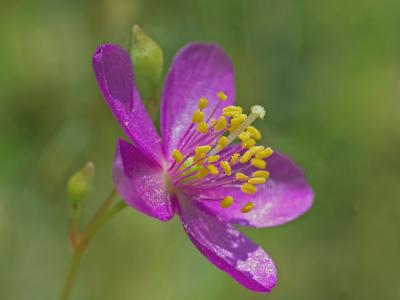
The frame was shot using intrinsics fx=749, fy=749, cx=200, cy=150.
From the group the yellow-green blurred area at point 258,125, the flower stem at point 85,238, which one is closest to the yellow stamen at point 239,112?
the flower stem at point 85,238

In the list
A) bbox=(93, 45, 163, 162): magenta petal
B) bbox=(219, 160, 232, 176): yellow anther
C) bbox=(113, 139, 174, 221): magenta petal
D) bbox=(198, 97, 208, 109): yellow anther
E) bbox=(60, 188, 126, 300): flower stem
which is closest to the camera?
bbox=(113, 139, 174, 221): magenta petal

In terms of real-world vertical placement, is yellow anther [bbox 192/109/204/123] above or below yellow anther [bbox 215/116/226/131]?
above

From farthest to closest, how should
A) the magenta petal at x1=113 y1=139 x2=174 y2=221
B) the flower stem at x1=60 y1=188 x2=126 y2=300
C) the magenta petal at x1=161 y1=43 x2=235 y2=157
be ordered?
the magenta petal at x1=161 y1=43 x2=235 y2=157
the flower stem at x1=60 y1=188 x2=126 y2=300
the magenta petal at x1=113 y1=139 x2=174 y2=221

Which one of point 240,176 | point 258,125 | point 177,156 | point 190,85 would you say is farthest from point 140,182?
point 258,125

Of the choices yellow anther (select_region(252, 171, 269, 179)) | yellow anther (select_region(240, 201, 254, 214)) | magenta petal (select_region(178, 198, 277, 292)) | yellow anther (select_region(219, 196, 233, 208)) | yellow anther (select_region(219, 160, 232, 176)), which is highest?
yellow anther (select_region(219, 160, 232, 176))

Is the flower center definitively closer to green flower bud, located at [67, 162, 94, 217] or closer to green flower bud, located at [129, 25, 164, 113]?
green flower bud, located at [129, 25, 164, 113]

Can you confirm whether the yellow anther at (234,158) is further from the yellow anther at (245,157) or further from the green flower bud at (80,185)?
the green flower bud at (80,185)

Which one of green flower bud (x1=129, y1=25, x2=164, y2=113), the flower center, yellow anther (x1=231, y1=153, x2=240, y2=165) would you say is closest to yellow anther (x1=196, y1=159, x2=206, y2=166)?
the flower center
